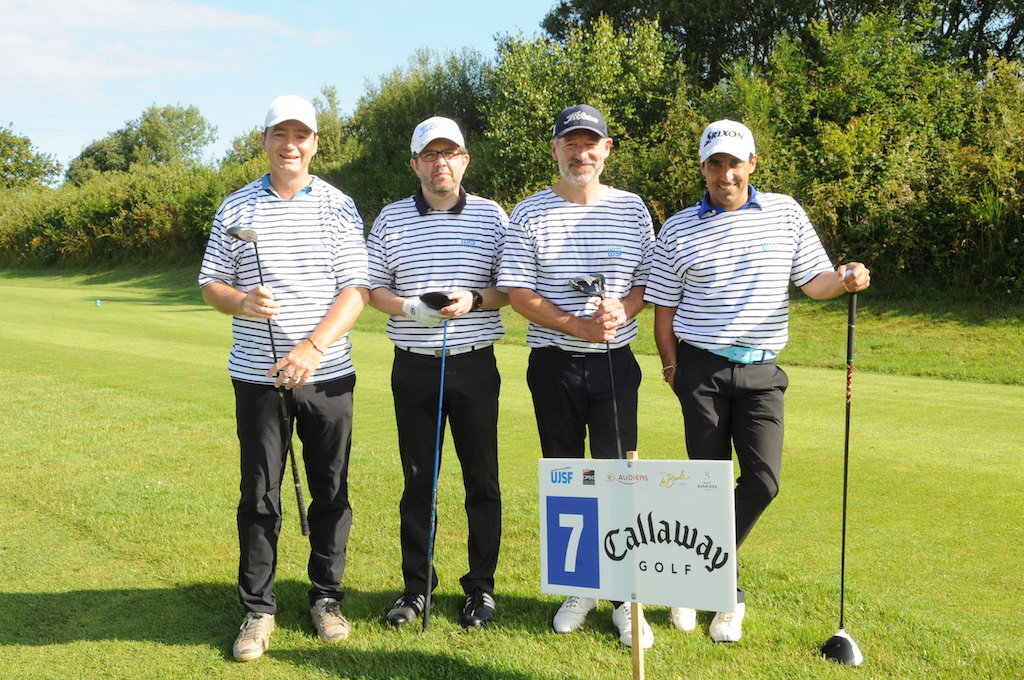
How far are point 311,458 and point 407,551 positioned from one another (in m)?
0.60

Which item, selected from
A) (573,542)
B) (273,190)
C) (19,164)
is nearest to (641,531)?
(573,542)

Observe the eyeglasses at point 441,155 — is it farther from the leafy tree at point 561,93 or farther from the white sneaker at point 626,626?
the leafy tree at point 561,93

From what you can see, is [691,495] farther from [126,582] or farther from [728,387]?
[126,582]

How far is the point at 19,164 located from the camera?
211ft

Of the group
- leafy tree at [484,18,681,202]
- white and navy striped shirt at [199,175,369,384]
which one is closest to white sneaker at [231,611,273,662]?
white and navy striped shirt at [199,175,369,384]

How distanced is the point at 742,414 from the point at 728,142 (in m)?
1.12

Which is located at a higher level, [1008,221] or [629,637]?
[1008,221]

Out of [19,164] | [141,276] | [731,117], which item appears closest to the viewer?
[731,117]

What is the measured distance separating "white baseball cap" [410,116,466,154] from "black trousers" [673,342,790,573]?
1334 millimetres

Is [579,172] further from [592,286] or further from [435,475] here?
[435,475]

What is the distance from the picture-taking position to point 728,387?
3.94 meters

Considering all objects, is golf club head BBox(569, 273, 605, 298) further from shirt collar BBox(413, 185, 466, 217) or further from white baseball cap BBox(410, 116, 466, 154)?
white baseball cap BBox(410, 116, 466, 154)

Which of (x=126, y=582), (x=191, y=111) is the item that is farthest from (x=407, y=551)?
(x=191, y=111)

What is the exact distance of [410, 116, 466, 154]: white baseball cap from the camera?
13.2 feet
